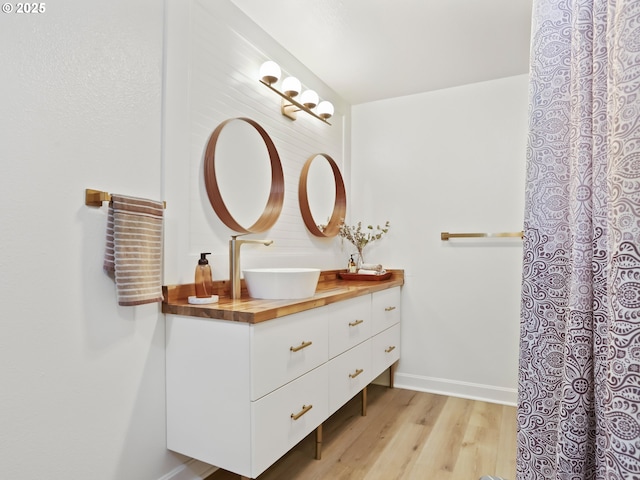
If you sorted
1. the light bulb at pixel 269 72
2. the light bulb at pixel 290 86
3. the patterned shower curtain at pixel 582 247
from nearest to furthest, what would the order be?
1. the patterned shower curtain at pixel 582 247
2. the light bulb at pixel 269 72
3. the light bulb at pixel 290 86

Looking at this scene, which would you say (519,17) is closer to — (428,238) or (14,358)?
(428,238)

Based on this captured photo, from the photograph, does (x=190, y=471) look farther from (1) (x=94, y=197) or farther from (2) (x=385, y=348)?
(2) (x=385, y=348)

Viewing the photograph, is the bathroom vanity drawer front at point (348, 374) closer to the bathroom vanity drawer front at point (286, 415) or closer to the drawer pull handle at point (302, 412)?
Result: the bathroom vanity drawer front at point (286, 415)

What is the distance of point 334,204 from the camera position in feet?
9.94

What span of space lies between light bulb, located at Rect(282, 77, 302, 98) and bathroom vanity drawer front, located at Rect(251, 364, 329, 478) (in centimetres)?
156

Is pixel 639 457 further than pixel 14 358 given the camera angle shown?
No

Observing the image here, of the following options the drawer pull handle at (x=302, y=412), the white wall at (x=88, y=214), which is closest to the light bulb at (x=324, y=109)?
the white wall at (x=88, y=214)

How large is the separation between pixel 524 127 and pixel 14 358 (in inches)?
117

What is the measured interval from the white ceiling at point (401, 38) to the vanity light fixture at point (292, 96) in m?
0.22

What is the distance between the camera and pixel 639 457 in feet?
1.90

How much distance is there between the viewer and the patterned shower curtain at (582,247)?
0.61m

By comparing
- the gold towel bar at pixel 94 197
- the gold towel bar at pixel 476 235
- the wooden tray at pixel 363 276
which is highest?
the gold towel bar at pixel 94 197

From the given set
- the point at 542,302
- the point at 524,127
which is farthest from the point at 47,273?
the point at 524,127

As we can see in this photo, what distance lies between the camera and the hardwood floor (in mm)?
1859
